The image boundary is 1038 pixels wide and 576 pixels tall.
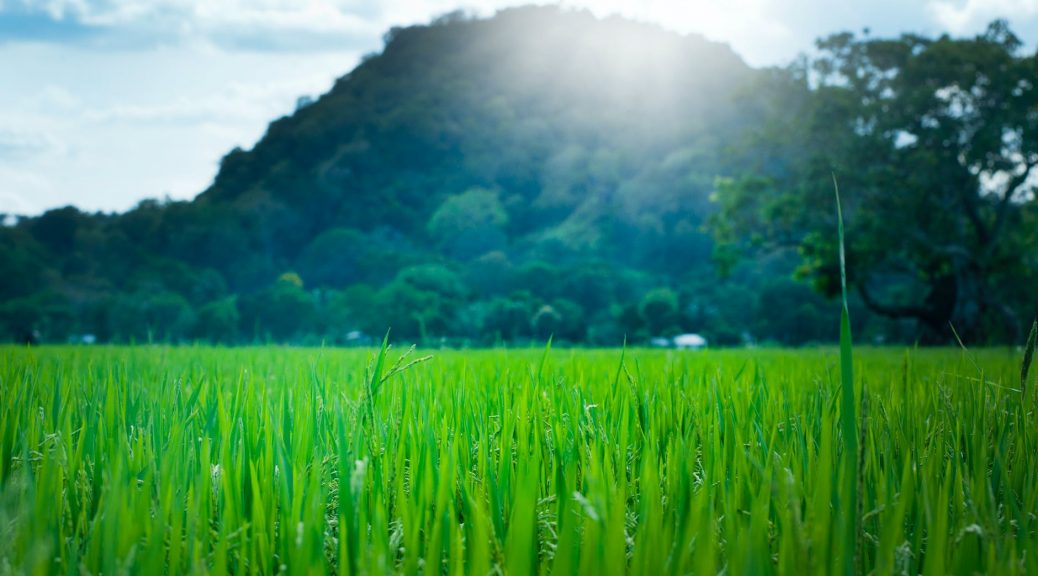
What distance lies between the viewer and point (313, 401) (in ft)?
5.31

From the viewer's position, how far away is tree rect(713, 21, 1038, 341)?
18.1 meters

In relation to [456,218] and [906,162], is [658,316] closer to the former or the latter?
[906,162]

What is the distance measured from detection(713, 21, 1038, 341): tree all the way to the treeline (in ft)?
0.26

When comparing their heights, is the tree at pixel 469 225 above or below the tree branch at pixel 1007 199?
above

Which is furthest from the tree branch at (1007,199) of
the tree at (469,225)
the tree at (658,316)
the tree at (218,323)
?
the tree at (469,225)

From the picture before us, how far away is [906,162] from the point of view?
18.3 meters

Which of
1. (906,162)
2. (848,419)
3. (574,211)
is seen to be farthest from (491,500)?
(574,211)

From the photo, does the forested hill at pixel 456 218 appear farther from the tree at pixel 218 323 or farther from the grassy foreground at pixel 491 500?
the grassy foreground at pixel 491 500

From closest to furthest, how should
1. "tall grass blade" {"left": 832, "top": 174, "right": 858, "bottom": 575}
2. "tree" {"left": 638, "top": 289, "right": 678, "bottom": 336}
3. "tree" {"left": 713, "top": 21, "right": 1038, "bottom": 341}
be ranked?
"tall grass blade" {"left": 832, "top": 174, "right": 858, "bottom": 575} < "tree" {"left": 713, "top": 21, "right": 1038, "bottom": 341} < "tree" {"left": 638, "top": 289, "right": 678, "bottom": 336}

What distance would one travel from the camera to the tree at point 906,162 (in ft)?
59.5

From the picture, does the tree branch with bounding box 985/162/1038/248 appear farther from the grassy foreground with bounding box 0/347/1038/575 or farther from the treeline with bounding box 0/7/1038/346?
the grassy foreground with bounding box 0/347/1038/575

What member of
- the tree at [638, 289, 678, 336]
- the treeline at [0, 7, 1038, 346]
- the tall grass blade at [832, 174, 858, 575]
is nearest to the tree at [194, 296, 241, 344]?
the treeline at [0, 7, 1038, 346]

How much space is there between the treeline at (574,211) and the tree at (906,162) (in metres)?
0.08

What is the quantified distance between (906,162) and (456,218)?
4392 centimetres
